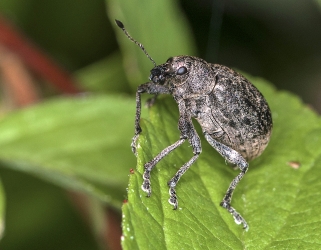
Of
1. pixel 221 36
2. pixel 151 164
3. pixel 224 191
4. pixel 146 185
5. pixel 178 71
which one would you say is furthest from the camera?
pixel 221 36

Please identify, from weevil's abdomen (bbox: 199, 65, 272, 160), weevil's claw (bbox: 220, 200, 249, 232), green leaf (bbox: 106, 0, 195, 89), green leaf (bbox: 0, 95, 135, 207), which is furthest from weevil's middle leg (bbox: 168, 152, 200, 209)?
green leaf (bbox: 106, 0, 195, 89)

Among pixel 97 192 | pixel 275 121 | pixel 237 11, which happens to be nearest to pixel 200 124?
pixel 275 121

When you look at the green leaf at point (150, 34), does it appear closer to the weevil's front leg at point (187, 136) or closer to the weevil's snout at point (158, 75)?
the weevil's snout at point (158, 75)

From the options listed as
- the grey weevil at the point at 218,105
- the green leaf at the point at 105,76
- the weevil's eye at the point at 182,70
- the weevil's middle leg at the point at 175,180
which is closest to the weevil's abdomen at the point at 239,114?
the grey weevil at the point at 218,105

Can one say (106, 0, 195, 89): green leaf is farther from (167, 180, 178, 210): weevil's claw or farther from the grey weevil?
(167, 180, 178, 210): weevil's claw

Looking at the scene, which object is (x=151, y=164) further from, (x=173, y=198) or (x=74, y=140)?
(x=74, y=140)

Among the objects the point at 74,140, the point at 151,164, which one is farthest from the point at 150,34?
the point at 151,164
